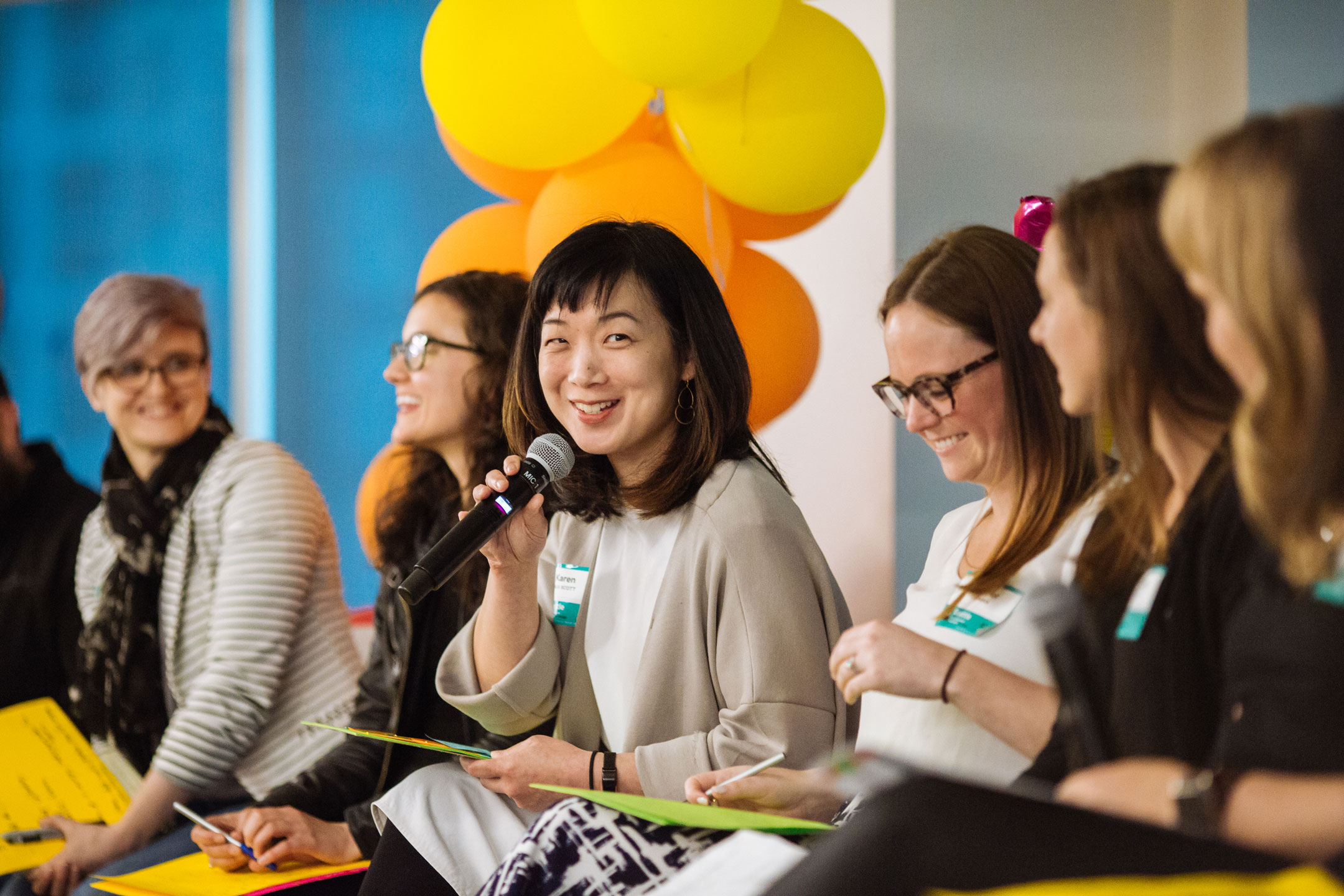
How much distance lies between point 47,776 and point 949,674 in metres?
1.82

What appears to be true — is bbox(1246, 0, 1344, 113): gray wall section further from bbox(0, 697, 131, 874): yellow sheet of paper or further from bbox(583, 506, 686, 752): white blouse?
bbox(0, 697, 131, 874): yellow sheet of paper

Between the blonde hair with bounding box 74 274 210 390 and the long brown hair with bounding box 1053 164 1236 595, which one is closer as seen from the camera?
the long brown hair with bounding box 1053 164 1236 595

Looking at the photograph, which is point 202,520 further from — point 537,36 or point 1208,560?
point 1208,560

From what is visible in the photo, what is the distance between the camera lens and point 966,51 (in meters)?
2.84

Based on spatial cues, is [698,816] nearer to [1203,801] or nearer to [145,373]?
[1203,801]

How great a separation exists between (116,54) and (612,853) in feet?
13.7

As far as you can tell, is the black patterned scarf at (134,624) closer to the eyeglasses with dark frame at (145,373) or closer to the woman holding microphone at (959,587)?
the eyeglasses with dark frame at (145,373)

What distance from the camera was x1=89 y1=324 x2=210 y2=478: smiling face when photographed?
97.1 inches

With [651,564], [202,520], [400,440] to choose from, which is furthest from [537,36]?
[202,520]

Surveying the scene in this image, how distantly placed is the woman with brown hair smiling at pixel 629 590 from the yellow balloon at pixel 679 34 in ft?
1.00

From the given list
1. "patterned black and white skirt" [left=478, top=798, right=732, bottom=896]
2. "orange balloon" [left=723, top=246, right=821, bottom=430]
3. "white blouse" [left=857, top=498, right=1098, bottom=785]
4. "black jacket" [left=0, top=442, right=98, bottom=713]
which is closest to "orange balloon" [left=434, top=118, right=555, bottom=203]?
"orange balloon" [left=723, top=246, right=821, bottom=430]

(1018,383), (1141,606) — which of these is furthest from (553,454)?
(1141,606)

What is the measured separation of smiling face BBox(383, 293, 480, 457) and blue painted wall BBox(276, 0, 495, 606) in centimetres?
195

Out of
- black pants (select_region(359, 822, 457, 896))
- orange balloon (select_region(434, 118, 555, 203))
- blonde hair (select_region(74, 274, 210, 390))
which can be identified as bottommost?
black pants (select_region(359, 822, 457, 896))
